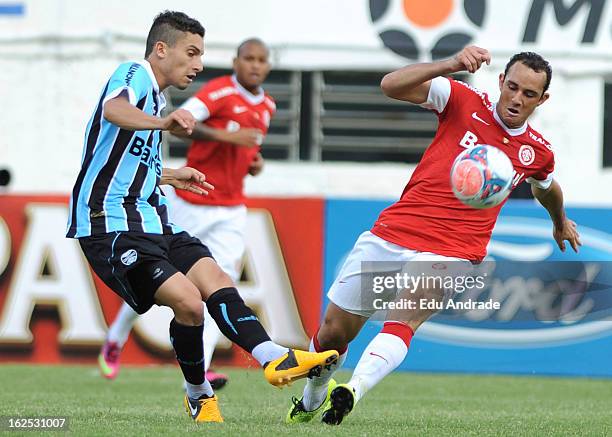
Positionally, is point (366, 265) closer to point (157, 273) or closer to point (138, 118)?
point (157, 273)

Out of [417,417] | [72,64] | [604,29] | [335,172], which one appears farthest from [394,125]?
[417,417]

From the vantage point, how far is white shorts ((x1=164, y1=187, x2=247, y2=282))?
966 cm

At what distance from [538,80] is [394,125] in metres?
7.72

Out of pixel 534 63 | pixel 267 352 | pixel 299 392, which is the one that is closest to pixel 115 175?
pixel 267 352

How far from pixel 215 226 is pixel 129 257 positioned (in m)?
3.43

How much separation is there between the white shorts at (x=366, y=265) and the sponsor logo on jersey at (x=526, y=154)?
640 millimetres

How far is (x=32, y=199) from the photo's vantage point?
38.6 ft

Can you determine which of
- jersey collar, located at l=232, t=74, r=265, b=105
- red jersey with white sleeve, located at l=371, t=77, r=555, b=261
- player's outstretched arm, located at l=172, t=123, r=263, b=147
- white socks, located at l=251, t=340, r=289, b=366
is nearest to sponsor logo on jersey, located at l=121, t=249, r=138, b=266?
white socks, located at l=251, t=340, r=289, b=366

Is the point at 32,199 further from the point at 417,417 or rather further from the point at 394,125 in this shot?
the point at 417,417

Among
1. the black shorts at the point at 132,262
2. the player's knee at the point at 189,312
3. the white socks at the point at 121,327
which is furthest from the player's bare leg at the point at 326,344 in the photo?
the white socks at the point at 121,327

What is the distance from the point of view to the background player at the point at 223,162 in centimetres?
966

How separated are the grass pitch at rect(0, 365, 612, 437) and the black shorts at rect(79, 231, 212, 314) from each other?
0.68 meters

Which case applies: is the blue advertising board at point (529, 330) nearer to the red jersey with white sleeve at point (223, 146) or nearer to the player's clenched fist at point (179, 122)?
the red jersey with white sleeve at point (223, 146)

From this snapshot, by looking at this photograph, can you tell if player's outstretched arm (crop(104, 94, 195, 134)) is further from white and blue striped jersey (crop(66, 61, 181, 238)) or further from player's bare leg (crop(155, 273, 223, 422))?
player's bare leg (crop(155, 273, 223, 422))
